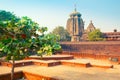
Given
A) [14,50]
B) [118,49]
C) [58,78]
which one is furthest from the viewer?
[118,49]

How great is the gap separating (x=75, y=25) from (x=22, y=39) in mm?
60718

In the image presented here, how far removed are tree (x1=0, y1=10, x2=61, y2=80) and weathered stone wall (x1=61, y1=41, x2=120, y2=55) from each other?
92.7ft

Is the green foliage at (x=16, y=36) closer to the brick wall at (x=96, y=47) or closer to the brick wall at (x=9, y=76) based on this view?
the brick wall at (x=9, y=76)

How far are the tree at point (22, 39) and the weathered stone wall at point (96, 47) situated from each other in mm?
28241

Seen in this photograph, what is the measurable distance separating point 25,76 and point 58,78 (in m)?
3.07

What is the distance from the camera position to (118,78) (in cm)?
1226

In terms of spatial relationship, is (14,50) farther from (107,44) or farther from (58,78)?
(107,44)

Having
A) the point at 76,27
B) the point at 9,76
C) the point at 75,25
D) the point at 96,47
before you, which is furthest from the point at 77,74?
the point at 75,25

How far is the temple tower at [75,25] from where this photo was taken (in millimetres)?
67125

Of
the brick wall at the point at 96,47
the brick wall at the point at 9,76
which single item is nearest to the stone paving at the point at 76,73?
the brick wall at the point at 9,76

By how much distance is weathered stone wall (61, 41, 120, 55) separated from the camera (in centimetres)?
3703

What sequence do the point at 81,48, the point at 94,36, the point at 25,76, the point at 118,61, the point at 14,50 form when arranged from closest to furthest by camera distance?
the point at 14,50
the point at 25,76
the point at 118,61
the point at 81,48
the point at 94,36

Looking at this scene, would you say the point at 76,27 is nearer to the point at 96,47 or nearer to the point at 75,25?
the point at 75,25

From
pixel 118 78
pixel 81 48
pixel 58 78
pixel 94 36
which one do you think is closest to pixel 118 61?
pixel 118 78
